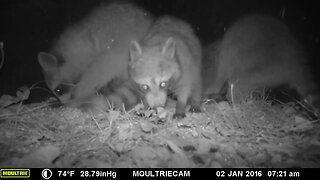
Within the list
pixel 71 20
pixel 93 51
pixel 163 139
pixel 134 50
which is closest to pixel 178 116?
pixel 163 139

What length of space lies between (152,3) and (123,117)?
356cm

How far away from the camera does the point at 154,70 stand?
460 centimetres

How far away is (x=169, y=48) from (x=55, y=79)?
2.63 meters

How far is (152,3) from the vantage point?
673 cm

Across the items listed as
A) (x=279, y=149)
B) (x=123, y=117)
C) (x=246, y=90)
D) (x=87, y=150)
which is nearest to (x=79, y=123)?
(x=123, y=117)

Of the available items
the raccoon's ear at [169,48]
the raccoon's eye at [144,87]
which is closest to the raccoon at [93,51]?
the raccoon's eye at [144,87]

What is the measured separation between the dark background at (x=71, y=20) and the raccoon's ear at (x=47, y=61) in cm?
48

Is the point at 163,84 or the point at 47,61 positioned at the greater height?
the point at 47,61

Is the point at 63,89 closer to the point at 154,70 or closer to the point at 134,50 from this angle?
the point at 134,50

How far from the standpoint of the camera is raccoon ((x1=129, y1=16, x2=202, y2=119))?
459cm

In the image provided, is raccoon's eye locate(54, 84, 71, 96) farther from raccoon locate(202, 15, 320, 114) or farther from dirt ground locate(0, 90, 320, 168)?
raccoon locate(202, 15, 320, 114)

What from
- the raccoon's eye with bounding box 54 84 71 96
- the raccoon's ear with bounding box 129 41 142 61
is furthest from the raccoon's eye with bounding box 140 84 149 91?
the raccoon's eye with bounding box 54 84 71 96

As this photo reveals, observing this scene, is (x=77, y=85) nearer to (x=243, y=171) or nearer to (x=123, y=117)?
(x=123, y=117)

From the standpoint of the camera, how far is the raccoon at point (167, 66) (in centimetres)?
459
